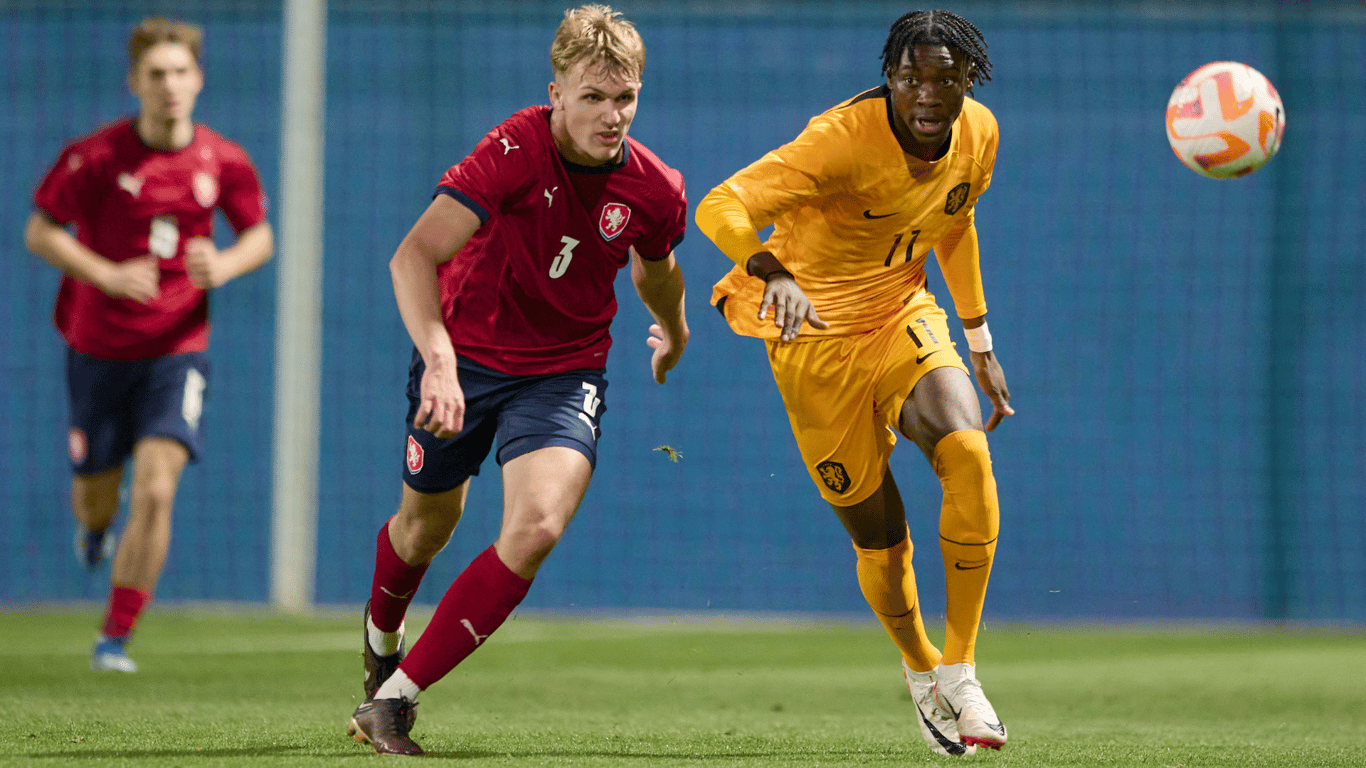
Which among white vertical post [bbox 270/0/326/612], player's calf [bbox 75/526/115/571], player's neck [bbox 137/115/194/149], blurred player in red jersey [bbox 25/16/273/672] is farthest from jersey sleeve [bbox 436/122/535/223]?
white vertical post [bbox 270/0/326/612]

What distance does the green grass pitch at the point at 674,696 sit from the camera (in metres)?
4.03

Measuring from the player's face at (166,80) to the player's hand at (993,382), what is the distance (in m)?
3.63

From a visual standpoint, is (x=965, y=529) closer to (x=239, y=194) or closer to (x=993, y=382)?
(x=993, y=382)

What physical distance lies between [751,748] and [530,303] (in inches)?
54.8

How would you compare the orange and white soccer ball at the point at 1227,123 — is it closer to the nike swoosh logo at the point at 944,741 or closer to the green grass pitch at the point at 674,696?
the green grass pitch at the point at 674,696

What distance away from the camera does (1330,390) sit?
1010 centimetres

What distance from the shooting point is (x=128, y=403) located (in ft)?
21.4

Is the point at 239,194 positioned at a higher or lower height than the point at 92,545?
higher

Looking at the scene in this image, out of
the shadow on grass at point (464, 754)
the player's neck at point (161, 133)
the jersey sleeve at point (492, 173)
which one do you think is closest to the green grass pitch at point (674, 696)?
the shadow on grass at point (464, 754)

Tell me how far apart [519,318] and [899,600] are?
4.75ft

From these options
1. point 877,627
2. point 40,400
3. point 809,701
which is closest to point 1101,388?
point 877,627

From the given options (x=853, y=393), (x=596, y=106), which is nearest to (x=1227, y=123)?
(x=853, y=393)

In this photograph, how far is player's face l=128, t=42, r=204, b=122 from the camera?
6312 mm

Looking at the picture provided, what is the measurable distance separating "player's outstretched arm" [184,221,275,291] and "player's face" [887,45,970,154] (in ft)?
9.97
